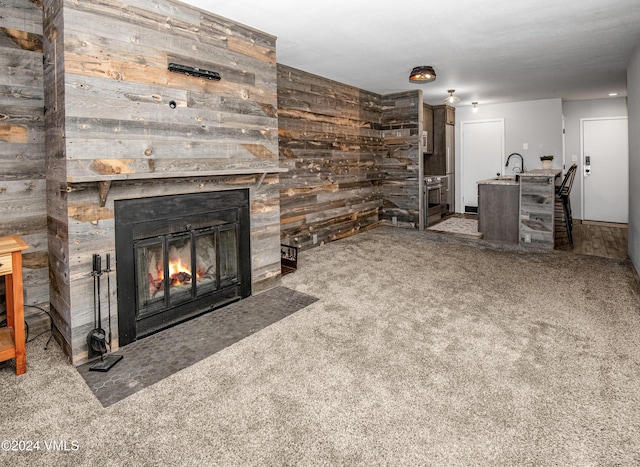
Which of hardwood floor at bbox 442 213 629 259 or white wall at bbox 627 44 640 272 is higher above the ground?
white wall at bbox 627 44 640 272

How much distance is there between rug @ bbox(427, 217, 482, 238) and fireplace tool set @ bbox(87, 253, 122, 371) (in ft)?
17.9

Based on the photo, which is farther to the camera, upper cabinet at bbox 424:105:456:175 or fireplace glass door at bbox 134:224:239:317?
upper cabinet at bbox 424:105:456:175

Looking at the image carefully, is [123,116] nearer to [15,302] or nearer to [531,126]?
[15,302]

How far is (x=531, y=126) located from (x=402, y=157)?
3082 millimetres

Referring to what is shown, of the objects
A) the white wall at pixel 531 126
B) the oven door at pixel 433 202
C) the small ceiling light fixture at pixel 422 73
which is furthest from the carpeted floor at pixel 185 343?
the white wall at pixel 531 126

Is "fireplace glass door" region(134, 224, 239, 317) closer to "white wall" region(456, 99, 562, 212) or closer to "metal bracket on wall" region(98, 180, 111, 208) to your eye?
"metal bracket on wall" region(98, 180, 111, 208)

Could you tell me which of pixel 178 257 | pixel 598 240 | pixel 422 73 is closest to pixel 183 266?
pixel 178 257

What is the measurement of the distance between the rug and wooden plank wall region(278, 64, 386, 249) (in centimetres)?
123

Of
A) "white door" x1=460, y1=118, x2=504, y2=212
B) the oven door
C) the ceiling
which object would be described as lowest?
the oven door

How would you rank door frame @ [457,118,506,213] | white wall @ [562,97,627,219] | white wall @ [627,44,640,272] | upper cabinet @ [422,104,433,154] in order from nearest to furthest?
white wall @ [627,44,640,272], white wall @ [562,97,627,219], upper cabinet @ [422,104,433,154], door frame @ [457,118,506,213]

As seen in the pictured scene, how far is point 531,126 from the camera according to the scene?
309 inches

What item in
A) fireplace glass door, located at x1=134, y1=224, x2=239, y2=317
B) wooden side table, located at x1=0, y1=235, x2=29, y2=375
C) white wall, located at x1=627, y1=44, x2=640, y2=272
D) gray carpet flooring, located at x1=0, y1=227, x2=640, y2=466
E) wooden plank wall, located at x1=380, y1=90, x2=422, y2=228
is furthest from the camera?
wooden plank wall, located at x1=380, y1=90, x2=422, y2=228

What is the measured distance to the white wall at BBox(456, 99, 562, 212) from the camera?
761cm

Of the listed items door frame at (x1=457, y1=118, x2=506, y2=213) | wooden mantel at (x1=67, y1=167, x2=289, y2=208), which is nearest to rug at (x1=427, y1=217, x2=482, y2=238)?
door frame at (x1=457, y1=118, x2=506, y2=213)
